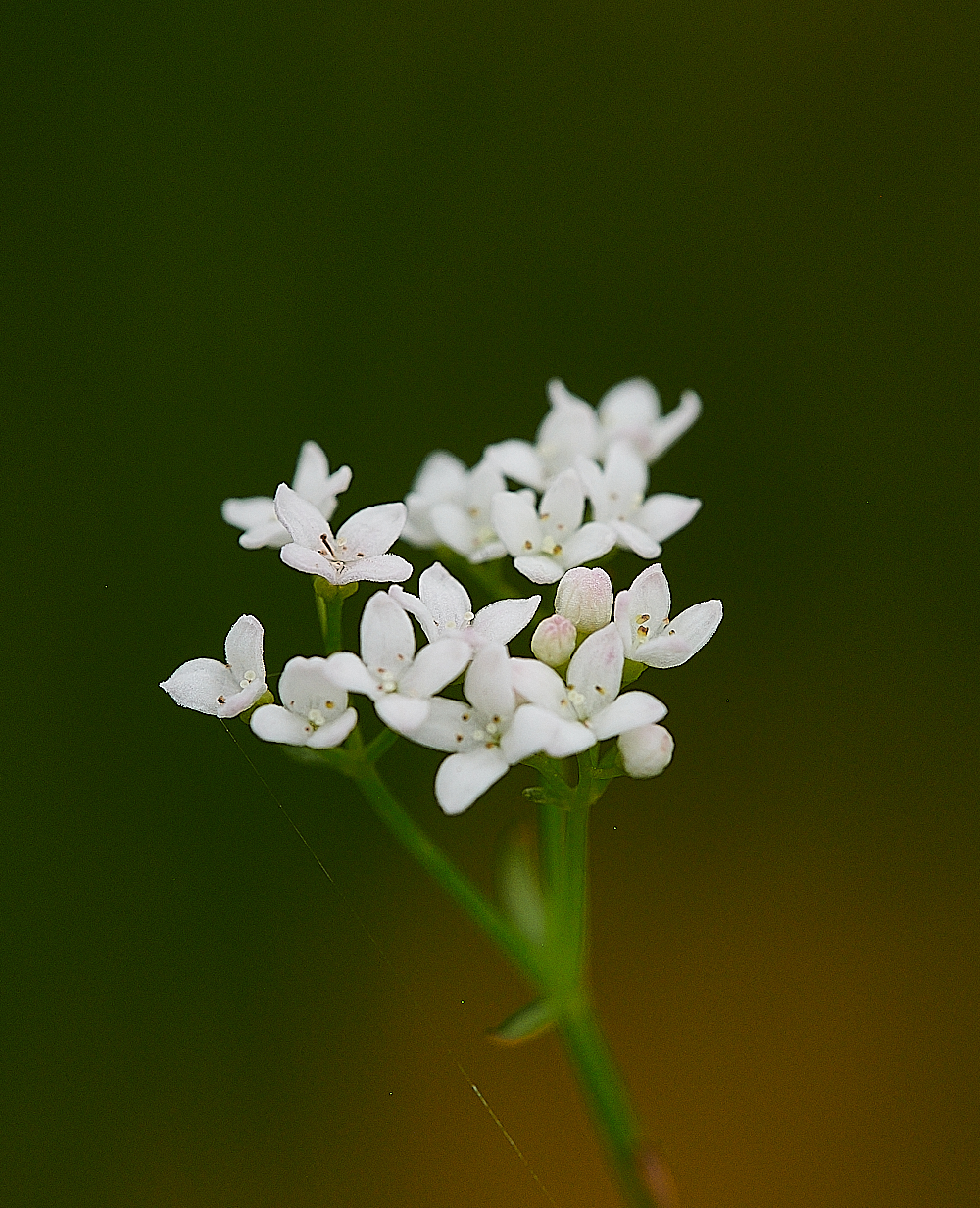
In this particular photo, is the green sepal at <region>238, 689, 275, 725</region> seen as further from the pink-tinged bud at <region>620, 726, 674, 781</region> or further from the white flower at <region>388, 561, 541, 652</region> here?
the pink-tinged bud at <region>620, 726, 674, 781</region>

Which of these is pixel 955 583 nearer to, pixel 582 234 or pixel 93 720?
pixel 582 234

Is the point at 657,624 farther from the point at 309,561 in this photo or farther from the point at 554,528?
the point at 309,561

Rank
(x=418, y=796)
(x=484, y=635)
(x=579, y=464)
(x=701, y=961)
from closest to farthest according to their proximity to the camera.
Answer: (x=484, y=635)
(x=579, y=464)
(x=701, y=961)
(x=418, y=796)

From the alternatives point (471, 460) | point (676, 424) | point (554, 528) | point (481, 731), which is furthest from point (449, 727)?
point (471, 460)

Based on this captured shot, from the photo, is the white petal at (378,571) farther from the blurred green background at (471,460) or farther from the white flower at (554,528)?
the blurred green background at (471,460)

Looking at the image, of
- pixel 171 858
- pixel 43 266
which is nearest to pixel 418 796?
pixel 171 858

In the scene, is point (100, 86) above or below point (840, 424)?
above

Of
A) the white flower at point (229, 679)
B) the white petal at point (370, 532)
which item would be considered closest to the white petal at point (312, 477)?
the white petal at point (370, 532)

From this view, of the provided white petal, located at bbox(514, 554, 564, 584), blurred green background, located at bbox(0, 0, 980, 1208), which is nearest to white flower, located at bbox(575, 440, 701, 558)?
white petal, located at bbox(514, 554, 564, 584)
